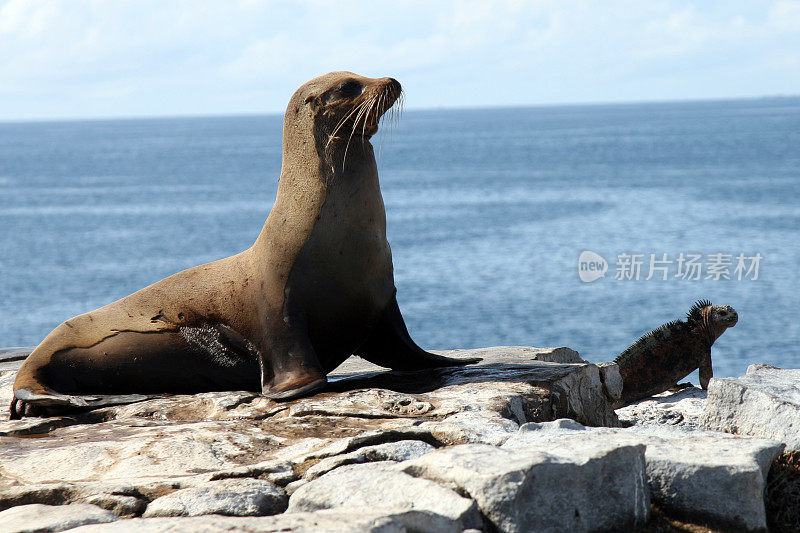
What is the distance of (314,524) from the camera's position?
2.87 meters

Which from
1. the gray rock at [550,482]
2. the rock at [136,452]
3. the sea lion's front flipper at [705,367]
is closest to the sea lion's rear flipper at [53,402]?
the rock at [136,452]

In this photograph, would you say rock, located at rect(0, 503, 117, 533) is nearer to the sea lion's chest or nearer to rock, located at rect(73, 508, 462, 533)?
rock, located at rect(73, 508, 462, 533)

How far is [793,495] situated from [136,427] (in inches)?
125

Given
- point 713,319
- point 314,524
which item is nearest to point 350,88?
point 314,524

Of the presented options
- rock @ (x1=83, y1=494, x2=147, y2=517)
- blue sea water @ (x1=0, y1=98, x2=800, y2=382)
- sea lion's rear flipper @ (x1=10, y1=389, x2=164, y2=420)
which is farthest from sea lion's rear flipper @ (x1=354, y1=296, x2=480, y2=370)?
blue sea water @ (x1=0, y1=98, x2=800, y2=382)

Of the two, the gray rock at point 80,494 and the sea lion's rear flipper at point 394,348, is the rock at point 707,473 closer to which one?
the gray rock at point 80,494

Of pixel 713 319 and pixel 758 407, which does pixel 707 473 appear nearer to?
pixel 758 407

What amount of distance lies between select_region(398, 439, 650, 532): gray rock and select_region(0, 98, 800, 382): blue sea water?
14.8m

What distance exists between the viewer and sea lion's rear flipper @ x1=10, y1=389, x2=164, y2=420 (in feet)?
17.6

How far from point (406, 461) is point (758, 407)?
7.22ft

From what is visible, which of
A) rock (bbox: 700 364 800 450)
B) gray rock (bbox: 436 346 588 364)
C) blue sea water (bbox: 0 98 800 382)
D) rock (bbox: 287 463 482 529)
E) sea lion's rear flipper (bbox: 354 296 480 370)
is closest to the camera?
rock (bbox: 287 463 482 529)

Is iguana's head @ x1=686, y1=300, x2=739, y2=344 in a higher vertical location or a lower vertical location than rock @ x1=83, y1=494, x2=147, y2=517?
lower

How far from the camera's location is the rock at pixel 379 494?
3.11 m

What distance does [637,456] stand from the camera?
3.48 m
